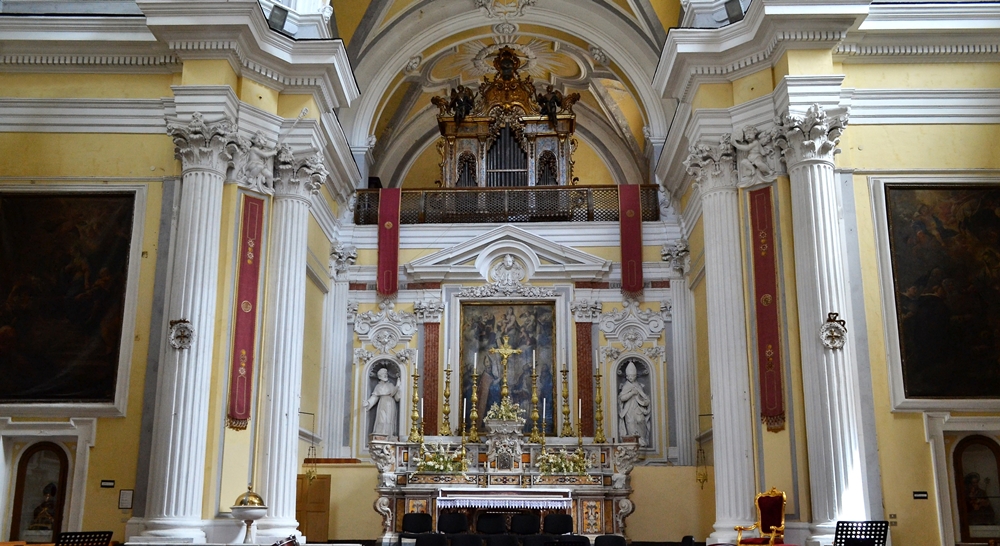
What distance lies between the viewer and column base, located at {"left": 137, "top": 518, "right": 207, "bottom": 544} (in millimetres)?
10125

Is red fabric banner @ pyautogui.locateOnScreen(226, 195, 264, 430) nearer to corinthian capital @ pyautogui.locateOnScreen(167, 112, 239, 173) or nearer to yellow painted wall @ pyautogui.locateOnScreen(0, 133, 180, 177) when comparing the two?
corinthian capital @ pyautogui.locateOnScreen(167, 112, 239, 173)

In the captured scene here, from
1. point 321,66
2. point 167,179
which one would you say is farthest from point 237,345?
point 321,66

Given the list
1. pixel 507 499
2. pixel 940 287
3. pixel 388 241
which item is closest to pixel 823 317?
pixel 940 287

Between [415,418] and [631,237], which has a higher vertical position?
[631,237]

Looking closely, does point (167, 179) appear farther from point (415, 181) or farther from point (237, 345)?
point (415, 181)

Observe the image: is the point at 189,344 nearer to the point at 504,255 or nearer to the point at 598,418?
the point at 598,418

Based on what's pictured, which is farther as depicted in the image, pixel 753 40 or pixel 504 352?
pixel 504 352

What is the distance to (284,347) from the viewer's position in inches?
470

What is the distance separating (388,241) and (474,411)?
3833mm

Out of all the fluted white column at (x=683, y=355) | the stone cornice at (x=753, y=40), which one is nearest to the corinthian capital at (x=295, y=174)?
the stone cornice at (x=753, y=40)

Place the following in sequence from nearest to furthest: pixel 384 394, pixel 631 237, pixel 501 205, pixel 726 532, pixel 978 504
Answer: pixel 978 504, pixel 726 532, pixel 384 394, pixel 631 237, pixel 501 205

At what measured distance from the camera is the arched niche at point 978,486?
10.6 meters

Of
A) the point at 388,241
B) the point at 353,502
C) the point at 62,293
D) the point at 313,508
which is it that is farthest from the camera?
the point at 388,241

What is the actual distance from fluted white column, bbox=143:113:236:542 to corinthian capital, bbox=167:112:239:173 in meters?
0.01
